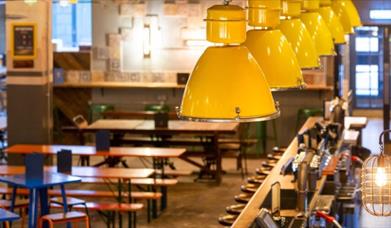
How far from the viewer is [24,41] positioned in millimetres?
13258

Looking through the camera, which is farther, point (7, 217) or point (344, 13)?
point (7, 217)

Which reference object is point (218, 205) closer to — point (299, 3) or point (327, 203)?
point (327, 203)

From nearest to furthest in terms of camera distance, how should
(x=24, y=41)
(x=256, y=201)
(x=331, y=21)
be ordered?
(x=331, y=21) < (x=256, y=201) < (x=24, y=41)

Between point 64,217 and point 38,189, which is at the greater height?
point 38,189

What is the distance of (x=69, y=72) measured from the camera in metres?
16.5

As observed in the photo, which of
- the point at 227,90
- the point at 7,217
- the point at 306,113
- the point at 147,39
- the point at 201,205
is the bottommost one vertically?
the point at 201,205

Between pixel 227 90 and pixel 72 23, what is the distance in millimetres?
17253

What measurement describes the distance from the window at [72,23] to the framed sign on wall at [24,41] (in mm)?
6974

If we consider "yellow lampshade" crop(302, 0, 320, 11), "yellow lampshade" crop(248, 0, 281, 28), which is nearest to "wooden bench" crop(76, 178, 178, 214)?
"yellow lampshade" crop(302, 0, 320, 11)

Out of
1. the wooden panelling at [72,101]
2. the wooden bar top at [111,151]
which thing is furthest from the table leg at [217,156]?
the wooden panelling at [72,101]

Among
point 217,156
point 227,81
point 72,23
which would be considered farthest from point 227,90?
point 72,23

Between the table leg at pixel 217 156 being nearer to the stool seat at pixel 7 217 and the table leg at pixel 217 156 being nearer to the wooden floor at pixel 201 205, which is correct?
the wooden floor at pixel 201 205

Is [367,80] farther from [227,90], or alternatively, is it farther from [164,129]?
[227,90]

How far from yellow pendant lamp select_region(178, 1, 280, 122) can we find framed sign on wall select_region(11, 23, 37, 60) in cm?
990
